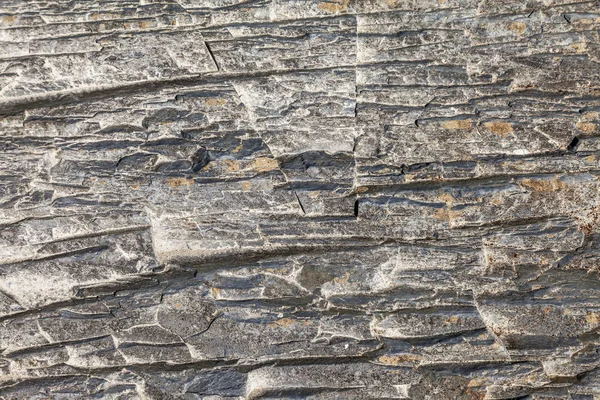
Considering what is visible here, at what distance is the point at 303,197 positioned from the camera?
3805 millimetres

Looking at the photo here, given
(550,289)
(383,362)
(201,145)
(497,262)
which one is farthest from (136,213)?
(550,289)

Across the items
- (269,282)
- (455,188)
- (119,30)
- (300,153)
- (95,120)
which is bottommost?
(269,282)

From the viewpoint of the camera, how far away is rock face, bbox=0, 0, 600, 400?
3734 millimetres

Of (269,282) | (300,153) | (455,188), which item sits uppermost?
(300,153)

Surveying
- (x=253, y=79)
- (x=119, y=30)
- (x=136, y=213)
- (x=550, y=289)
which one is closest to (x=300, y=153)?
(x=253, y=79)

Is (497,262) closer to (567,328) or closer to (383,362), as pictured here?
(567,328)

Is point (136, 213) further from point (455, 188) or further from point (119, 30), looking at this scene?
point (455, 188)

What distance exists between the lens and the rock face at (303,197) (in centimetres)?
373

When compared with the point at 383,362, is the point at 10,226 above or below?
above

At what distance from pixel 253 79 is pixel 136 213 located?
1.19 meters

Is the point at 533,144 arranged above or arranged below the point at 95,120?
below

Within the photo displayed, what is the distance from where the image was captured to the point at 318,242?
12.7ft

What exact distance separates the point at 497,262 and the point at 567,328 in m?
0.66

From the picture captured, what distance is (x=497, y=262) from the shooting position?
384 cm
